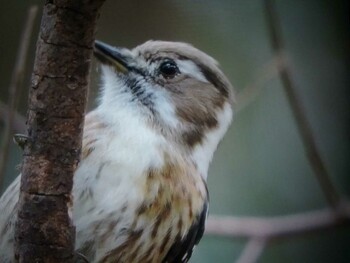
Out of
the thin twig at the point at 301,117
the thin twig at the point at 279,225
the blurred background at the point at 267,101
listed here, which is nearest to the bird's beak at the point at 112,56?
the thin twig at the point at 301,117

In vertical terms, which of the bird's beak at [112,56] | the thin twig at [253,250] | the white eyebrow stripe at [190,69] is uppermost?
the bird's beak at [112,56]

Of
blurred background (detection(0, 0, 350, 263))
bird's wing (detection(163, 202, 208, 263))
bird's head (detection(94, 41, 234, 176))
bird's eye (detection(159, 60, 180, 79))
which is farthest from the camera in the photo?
blurred background (detection(0, 0, 350, 263))

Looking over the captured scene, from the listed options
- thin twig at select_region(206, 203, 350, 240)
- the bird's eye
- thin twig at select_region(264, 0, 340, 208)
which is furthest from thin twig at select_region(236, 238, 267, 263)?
the bird's eye

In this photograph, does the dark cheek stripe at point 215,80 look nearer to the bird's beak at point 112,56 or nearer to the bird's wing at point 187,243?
the bird's beak at point 112,56

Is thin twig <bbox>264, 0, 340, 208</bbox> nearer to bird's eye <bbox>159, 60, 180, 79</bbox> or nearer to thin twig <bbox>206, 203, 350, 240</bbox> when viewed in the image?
thin twig <bbox>206, 203, 350, 240</bbox>

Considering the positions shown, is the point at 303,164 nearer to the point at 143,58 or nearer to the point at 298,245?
the point at 298,245

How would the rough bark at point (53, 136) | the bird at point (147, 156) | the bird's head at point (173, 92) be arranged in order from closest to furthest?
the rough bark at point (53, 136) < the bird at point (147, 156) < the bird's head at point (173, 92)

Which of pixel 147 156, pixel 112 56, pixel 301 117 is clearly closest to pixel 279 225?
pixel 301 117
